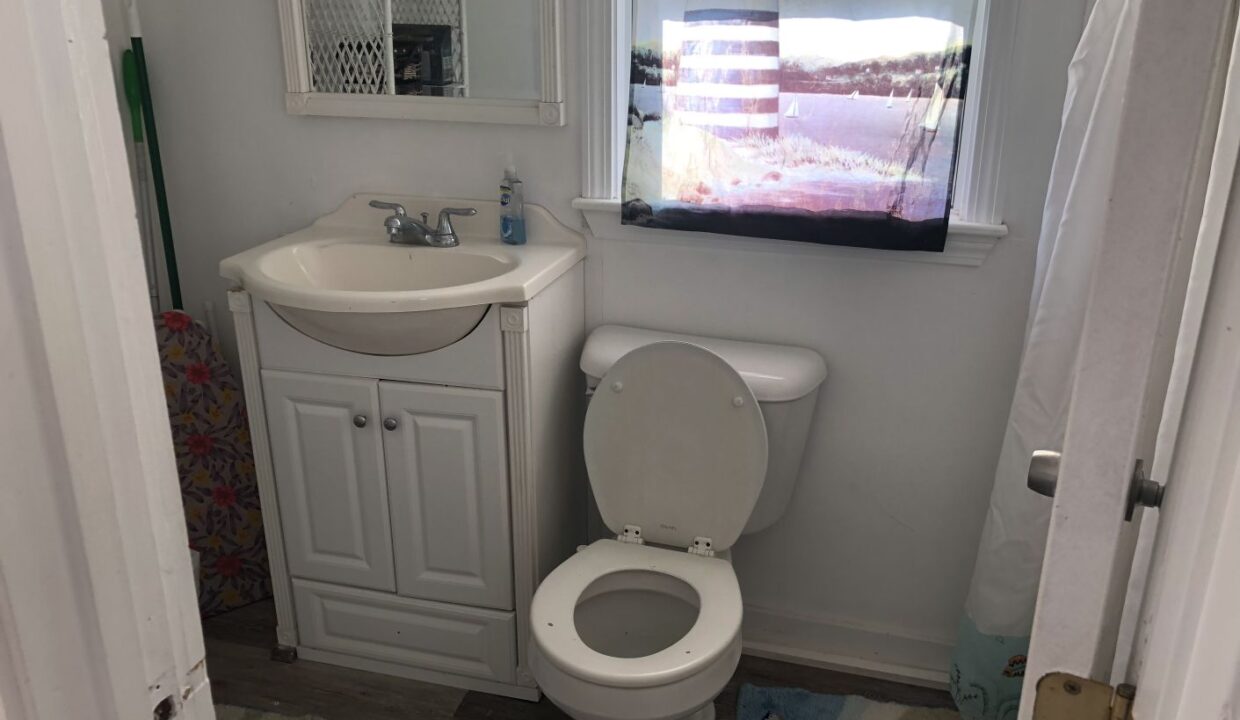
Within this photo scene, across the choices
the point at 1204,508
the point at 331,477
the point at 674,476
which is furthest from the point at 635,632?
the point at 1204,508

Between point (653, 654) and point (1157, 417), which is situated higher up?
point (1157, 417)

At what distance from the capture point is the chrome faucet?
2.01 metres

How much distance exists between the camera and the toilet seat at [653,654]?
148 centimetres

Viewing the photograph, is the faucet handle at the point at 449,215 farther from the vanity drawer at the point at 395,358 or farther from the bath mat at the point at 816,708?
the bath mat at the point at 816,708

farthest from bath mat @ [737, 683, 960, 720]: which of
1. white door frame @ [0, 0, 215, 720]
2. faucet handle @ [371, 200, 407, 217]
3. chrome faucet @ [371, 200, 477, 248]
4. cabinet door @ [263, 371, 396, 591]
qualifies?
white door frame @ [0, 0, 215, 720]

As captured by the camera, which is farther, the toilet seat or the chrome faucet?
the chrome faucet

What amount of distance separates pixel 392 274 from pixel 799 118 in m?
0.90

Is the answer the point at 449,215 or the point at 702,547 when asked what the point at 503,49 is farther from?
the point at 702,547

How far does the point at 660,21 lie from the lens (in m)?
1.82

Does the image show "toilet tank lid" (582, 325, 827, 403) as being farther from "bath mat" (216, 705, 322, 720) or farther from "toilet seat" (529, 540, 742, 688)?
"bath mat" (216, 705, 322, 720)

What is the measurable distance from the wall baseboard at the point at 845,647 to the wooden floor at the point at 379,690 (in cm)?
2

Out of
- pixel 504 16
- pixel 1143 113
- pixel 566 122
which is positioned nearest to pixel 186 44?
pixel 504 16

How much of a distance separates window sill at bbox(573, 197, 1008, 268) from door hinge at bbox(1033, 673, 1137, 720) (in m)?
1.34

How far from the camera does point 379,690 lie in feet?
6.64
